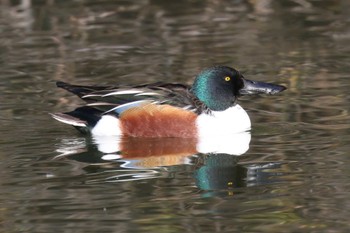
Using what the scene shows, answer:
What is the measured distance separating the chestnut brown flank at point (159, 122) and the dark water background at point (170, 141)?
181 millimetres

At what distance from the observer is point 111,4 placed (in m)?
15.4

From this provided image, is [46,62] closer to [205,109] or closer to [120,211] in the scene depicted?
[205,109]

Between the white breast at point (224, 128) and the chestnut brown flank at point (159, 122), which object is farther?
the chestnut brown flank at point (159, 122)

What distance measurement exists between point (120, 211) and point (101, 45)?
6.15 m

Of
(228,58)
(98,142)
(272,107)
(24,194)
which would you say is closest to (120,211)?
(24,194)

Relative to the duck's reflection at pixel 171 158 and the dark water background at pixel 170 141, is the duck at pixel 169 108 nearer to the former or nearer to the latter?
the duck's reflection at pixel 171 158

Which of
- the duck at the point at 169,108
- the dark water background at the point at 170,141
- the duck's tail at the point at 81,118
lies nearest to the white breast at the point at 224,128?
the duck at the point at 169,108

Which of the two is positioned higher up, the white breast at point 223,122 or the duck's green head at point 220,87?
the duck's green head at point 220,87

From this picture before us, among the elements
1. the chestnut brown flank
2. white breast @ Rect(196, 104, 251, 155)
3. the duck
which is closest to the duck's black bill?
the duck

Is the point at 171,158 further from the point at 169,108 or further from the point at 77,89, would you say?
the point at 77,89

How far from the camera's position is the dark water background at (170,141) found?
7328 mm

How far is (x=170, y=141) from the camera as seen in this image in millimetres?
9734

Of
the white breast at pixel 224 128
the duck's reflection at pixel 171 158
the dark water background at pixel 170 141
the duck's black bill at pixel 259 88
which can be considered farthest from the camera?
the duck's black bill at pixel 259 88

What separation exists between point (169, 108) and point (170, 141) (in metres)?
0.29
